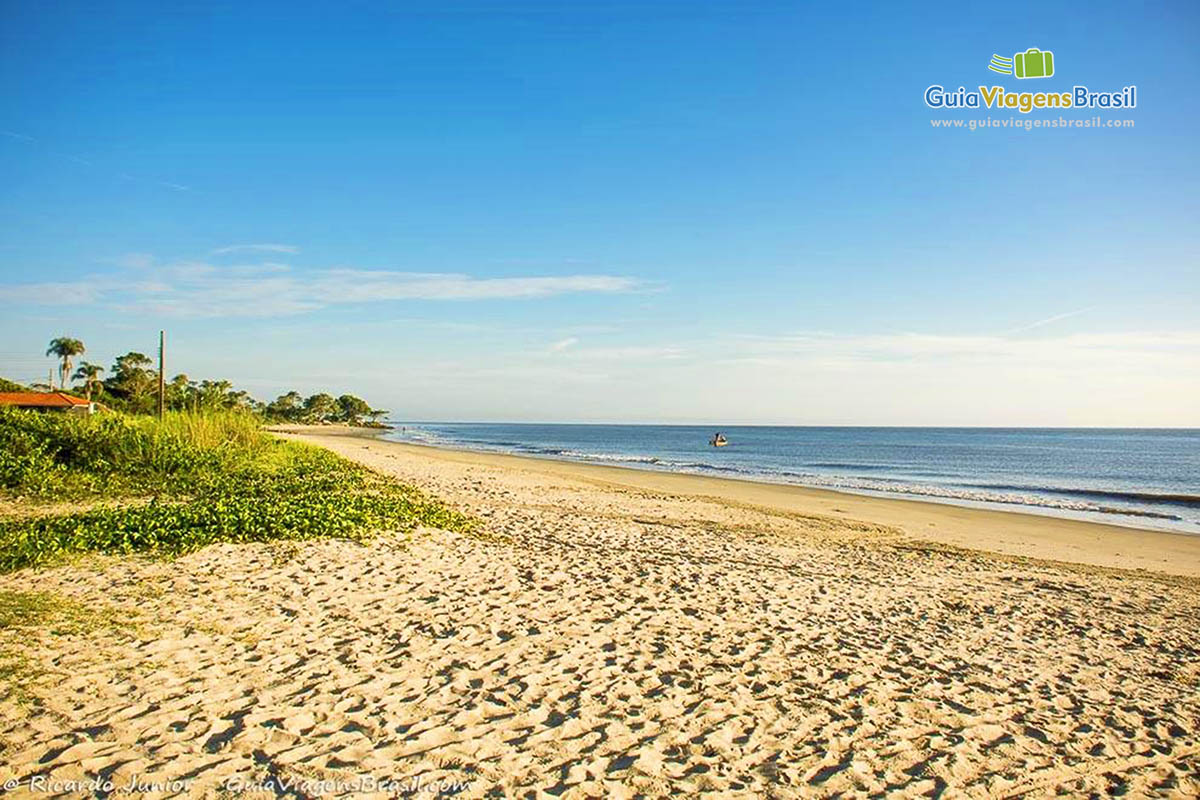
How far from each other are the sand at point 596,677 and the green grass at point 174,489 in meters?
0.86

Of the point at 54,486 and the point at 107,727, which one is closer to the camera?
the point at 107,727

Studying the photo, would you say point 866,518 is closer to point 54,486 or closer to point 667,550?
point 667,550

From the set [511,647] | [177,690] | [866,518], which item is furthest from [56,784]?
[866,518]

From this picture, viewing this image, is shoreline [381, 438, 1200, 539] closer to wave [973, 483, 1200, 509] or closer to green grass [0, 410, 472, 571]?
wave [973, 483, 1200, 509]

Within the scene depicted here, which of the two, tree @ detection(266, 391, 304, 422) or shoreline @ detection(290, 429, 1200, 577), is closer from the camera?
shoreline @ detection(290, 429, 1200, 577)

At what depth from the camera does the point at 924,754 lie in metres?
5.03

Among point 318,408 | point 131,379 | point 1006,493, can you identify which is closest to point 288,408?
point 318,408

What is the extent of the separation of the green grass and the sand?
860mm

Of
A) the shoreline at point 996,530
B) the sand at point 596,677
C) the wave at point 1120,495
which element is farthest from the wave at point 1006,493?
the sand at point 596,677

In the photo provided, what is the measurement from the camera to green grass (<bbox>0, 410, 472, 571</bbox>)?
975cm

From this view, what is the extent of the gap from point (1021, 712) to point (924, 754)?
1.42m

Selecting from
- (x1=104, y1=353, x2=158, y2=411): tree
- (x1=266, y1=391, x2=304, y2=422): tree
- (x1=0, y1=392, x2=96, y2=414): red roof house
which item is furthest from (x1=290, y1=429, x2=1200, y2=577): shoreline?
(x1=266, y1=391, x2=304, y2=422): tree

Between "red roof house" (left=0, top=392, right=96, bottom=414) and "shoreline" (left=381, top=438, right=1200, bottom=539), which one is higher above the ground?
"red roof house" (left=0, top=392, right=96, bottom=414)

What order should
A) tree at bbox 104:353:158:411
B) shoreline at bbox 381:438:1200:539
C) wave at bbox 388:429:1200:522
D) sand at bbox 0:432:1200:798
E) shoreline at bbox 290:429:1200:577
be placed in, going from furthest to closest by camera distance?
tree at bbox 104:353:158:411 → wave at bbox 388:429:1200:522 → shoreline at bbox 381:438:1200:539 → shoreline at bbox 290:429:1200:577 → sand at bbox 0:432:1200:798
